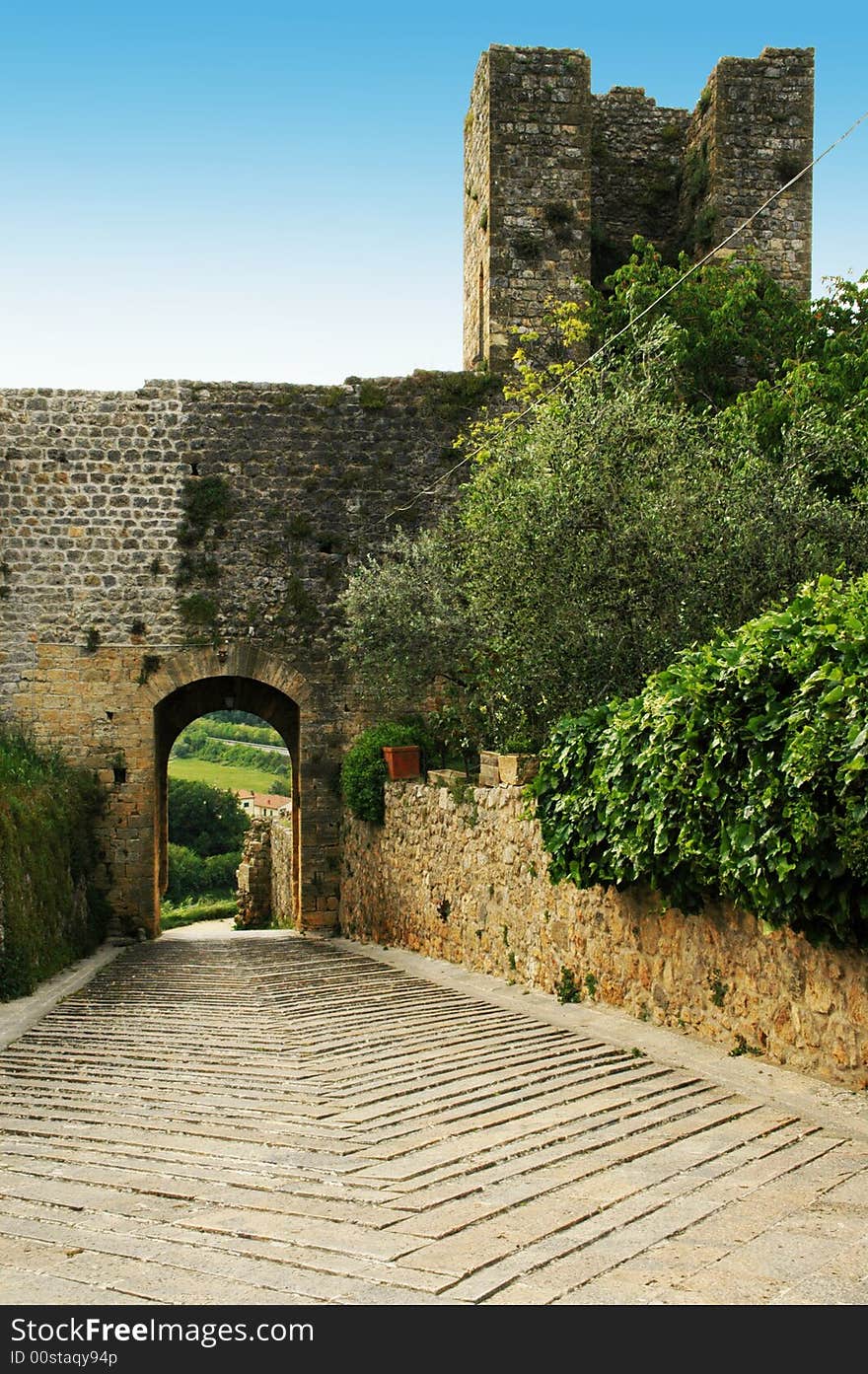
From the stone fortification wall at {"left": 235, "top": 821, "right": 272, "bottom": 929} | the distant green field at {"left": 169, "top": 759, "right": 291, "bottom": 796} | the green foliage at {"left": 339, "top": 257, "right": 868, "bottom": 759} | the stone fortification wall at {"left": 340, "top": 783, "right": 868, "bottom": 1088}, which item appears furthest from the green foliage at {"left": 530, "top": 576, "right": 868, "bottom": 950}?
the distant green field at {"left": 169, "top": 759, "right": 291, "bottom": 796}

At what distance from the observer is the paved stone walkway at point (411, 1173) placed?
178 inches

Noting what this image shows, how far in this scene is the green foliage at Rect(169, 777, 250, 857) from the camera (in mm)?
55406

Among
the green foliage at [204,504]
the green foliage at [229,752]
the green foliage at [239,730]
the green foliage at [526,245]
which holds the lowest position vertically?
the green foliage at [229,752]

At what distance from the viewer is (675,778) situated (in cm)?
830

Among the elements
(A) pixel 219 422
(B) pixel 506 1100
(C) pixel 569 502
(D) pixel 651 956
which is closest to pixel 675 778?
(D) pixel 651 956

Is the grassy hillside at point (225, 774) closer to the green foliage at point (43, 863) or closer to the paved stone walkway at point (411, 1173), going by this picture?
the green foliage at point (43, 863)

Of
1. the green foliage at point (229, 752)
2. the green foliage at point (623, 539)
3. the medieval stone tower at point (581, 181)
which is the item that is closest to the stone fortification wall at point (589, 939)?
the green foliage at point (623, 539)

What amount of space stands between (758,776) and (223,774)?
213 feet

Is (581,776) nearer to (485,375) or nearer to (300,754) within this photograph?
(300,754)

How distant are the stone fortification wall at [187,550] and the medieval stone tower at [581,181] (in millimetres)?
1824

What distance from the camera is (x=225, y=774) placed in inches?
2793

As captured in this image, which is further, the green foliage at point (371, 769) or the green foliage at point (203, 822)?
the green foliage at point (203, 822)

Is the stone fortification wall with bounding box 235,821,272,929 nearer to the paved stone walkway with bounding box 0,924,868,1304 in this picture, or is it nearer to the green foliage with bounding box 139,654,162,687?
the green foliage with bounding box 139,654,162,687

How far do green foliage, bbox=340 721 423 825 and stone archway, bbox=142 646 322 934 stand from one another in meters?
1.30
